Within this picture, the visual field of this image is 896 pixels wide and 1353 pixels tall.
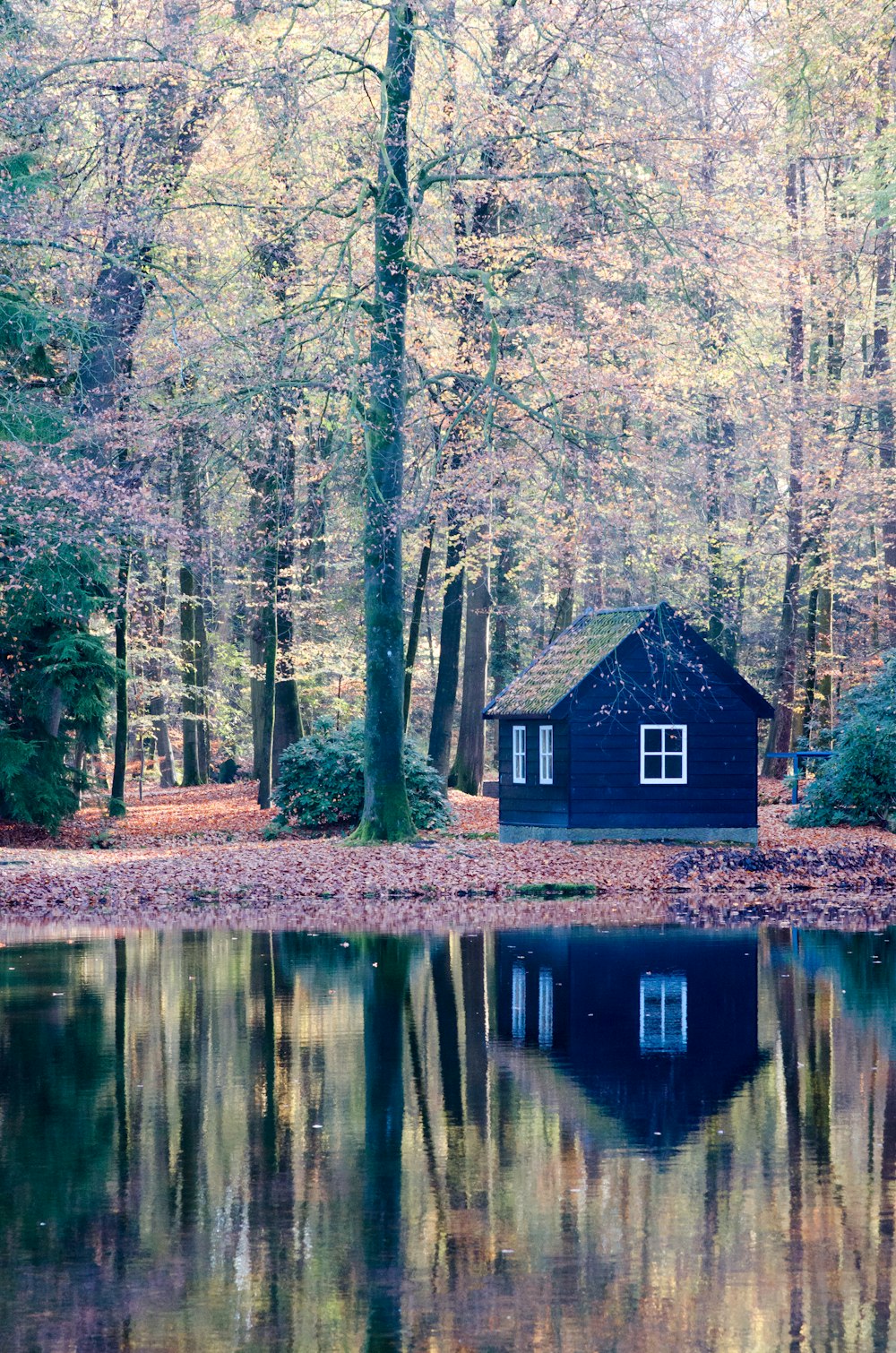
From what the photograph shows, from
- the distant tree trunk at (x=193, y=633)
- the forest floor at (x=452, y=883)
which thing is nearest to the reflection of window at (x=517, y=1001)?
the forest floor at (x=452, y=883)

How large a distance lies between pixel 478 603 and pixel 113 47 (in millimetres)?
18998

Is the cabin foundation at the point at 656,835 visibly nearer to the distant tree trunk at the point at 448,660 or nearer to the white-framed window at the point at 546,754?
the white-framed window at the point at 546,754

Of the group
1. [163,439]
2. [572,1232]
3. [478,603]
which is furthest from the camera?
[478,603]

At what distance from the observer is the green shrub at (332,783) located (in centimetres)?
3053

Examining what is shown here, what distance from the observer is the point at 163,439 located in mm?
25969

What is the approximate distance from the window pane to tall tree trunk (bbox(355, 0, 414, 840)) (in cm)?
498

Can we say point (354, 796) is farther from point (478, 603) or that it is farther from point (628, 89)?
point (628, 89)

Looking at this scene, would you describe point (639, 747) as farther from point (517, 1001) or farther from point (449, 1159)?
point (449, 1159)

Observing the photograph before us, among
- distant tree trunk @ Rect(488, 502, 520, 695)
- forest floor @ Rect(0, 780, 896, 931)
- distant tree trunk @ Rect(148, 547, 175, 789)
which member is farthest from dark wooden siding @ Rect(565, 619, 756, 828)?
distant tree trunk @ Rect(148, 547, 175, 789)

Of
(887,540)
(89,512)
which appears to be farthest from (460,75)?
(887,540)

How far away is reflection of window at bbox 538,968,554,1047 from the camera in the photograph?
10.9 metres

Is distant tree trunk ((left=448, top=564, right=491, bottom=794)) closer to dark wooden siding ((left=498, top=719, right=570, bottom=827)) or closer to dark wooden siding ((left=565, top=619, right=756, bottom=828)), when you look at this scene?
dark wooden siding ((left=498, top=719, right=570, bottom=827))

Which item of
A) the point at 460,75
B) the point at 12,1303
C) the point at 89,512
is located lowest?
the point at 12,1303

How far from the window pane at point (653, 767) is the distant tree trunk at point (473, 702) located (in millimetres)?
10951
